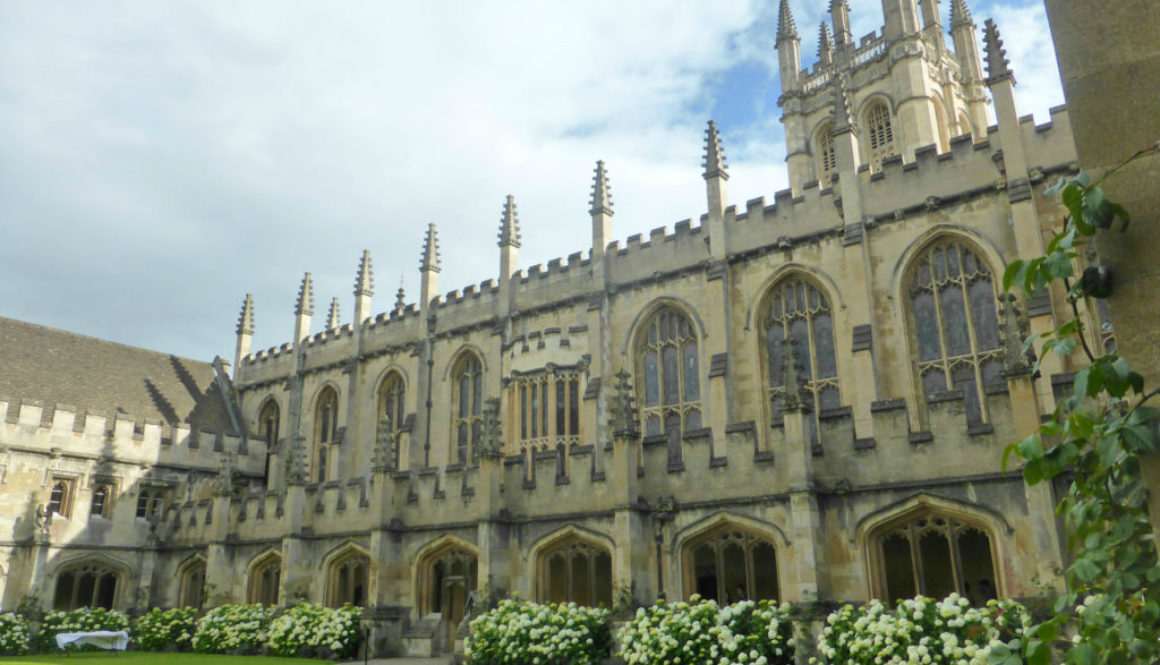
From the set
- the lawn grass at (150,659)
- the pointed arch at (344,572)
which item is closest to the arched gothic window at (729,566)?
the lawn grass at (150,659)

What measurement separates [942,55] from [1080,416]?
124 feet

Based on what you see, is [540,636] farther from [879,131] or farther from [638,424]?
[879,131]

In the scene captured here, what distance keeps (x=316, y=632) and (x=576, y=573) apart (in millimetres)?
6147

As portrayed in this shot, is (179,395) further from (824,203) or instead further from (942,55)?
(942,55)

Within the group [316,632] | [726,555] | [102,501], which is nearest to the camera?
[726,555]

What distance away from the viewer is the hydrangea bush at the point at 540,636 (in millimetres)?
15453

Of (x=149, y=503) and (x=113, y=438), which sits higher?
(x=113, y=438)

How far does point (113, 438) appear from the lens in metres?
28.3

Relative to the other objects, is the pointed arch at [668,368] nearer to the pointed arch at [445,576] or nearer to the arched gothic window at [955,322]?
the arched gothic window at [955,322]

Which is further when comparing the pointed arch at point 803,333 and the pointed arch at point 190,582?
the pointed arch at point 190,582

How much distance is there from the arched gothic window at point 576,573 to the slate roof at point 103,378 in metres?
18.2

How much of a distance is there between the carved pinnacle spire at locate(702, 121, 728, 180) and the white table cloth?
19.2 m

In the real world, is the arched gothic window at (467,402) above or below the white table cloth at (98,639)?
above

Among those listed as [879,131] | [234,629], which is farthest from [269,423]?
[879,131]
